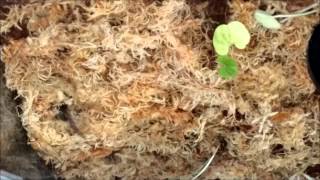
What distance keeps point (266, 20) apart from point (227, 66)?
14 cm

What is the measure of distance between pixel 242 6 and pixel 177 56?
0.20 m

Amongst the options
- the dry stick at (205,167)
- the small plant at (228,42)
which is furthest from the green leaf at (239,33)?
the dry stick at (205,167)

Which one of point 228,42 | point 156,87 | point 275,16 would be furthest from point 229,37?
point 156,87

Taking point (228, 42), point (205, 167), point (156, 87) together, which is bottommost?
point (205, 167)

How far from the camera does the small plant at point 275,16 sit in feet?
4.37

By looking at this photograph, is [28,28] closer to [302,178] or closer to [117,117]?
[117,117]

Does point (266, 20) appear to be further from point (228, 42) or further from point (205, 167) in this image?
point (205, 167)

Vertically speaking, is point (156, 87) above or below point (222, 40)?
below

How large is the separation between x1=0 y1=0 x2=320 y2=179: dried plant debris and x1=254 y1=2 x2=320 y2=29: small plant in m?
0.02

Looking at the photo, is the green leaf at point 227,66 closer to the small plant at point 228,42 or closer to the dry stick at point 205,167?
the small plant at point 228,42

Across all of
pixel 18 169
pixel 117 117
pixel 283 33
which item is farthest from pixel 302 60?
pixel 18 169

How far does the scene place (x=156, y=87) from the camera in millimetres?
1430

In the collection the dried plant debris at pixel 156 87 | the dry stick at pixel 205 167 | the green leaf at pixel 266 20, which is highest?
the green leaf at pixel 266 20

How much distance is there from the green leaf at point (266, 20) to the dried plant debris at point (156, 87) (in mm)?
21
